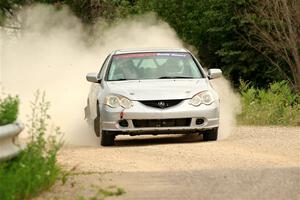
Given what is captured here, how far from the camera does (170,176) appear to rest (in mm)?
11094

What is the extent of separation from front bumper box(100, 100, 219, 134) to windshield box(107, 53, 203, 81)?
3.83ft

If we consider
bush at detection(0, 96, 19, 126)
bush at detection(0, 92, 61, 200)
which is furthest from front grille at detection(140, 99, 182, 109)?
bush at detection(0, 96, 19, 126)

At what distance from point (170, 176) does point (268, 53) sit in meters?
26.1

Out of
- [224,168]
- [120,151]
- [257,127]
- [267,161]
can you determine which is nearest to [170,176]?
[224,168]

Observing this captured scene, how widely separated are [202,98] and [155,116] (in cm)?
82


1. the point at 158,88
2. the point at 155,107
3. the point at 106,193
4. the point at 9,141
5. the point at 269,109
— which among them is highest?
the point at 9,141

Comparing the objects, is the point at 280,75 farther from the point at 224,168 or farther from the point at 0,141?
the point at 0,141

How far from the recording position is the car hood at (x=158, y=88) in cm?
1595

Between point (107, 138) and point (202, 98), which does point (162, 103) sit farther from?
point (107, 138)

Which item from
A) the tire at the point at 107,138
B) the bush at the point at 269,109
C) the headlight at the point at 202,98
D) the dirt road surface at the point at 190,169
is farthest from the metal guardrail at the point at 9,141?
the bush at the point at 269,109

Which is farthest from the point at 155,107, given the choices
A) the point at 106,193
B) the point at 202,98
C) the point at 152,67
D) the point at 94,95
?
the point at 106,193

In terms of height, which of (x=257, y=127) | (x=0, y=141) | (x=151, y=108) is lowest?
(x=257, y=127)

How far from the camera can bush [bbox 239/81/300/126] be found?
21.6m

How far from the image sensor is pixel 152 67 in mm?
17375
